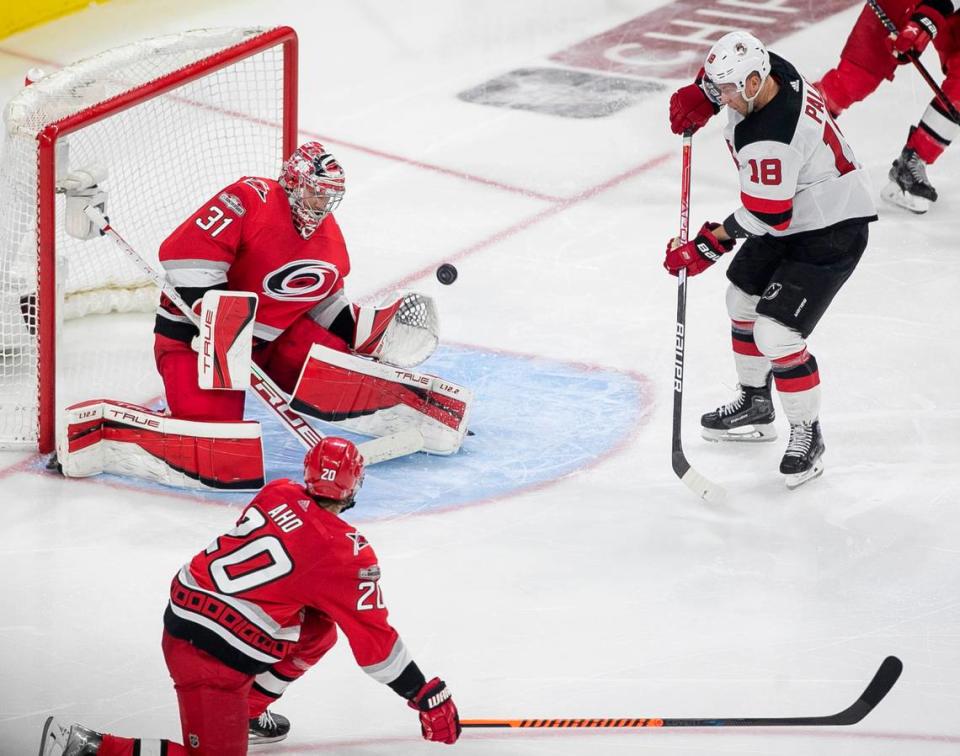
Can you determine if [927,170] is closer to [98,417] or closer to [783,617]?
[783,617]

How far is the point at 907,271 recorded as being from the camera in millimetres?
5480

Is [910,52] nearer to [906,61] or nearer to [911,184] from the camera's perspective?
[906,61]

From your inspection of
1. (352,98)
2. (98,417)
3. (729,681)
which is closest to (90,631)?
(98,417)

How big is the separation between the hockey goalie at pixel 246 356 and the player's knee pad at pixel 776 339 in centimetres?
77

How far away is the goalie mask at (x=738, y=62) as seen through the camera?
3748mm

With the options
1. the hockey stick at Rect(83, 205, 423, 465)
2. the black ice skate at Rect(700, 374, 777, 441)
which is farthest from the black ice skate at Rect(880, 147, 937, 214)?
the hockey stick at Rect(83, 205, 423, 465)

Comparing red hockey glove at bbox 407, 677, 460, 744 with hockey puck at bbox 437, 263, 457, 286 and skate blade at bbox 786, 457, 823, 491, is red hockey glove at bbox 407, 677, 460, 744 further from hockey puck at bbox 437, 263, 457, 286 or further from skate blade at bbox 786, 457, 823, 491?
hockey puck at bbox 437, 263, 457, 286

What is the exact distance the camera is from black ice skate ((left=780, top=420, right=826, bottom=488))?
421cm

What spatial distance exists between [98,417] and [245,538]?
1.35 meters

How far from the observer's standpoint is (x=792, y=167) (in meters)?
3.83

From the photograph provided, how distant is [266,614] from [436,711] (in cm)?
34

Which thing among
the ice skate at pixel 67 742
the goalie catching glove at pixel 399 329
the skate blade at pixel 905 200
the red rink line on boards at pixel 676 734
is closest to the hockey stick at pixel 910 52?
the skate blade at pixel 905 200

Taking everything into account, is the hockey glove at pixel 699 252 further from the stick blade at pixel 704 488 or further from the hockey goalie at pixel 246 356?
the hockey goalie at pixel 246 356

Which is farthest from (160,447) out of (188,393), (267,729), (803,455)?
(803,455)
